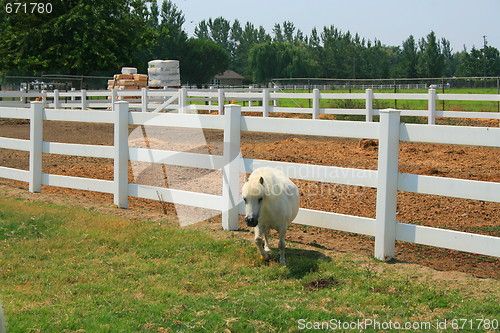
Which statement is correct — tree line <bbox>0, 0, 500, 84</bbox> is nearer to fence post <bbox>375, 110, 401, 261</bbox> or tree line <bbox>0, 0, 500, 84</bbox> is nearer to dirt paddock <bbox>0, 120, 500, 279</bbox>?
dirt paddock <bbox>0, 120, 500, 279</bbox>

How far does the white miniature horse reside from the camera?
18.3 ft

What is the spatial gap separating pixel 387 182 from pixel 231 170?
2099 mm

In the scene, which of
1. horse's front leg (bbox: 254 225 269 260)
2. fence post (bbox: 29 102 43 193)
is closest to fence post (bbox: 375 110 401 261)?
horse's front leg (bbox: 254 225 269 260)

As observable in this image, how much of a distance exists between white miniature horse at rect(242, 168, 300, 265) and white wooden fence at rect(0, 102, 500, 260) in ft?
2.41

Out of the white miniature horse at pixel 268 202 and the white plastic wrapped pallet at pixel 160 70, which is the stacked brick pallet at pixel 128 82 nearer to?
the white plastic wrapped pallet at pixel 160 70

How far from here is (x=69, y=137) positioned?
1877 centimetres

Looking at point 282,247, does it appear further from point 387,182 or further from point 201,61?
point 201,61

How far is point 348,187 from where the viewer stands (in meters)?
9.25

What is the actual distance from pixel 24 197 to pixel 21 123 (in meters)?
17.5

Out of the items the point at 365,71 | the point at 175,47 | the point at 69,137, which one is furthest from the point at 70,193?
the point at 365,71

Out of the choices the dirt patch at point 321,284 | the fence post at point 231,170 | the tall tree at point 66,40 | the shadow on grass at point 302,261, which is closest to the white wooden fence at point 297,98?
the fence post at point 231,170

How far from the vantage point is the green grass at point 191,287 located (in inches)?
175

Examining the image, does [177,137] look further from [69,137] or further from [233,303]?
[233,303]

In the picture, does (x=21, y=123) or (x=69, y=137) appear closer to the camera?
(x=69, y=137)
